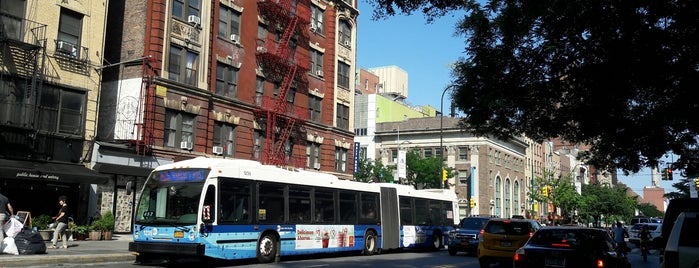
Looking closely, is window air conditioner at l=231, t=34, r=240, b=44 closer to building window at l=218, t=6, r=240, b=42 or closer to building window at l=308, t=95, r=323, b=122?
building window at l=218, t=6, r=240, b=42

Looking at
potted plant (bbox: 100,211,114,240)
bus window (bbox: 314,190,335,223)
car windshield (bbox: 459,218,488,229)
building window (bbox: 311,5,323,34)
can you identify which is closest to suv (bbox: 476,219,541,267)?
bus window (bbox: 314,190,335,223)

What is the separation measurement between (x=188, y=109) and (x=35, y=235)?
1366 cm

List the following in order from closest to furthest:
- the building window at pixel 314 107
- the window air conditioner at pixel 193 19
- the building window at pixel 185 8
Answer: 1. the building window at pixel 185 8
2. the window air conditioner at pixel 193 19
3. the building window at pixel 314 107

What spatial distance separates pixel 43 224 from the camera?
22.6 m

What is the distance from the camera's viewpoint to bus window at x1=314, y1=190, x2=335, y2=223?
2047cm

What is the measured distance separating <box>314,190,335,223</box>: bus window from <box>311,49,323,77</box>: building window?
20.0m

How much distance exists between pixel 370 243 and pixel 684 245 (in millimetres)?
14924

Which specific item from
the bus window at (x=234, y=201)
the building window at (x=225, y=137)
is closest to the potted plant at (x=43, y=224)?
the bus window at (x=234, y=201)

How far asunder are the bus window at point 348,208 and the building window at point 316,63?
19.0m

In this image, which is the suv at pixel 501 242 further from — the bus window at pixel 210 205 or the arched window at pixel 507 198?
the arched window at pixel 507 198

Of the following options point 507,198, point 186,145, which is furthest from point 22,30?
point 507,198

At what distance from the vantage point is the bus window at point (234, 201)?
16.6m

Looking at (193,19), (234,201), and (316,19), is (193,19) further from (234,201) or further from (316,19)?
(234,201)

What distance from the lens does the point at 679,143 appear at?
1759cm
